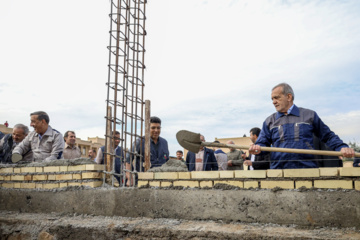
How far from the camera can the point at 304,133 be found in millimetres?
3279

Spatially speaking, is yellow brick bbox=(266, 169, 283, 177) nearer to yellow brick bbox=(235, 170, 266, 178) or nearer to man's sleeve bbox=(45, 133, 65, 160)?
yellow brick bbox=(235, 170, 266, 178)

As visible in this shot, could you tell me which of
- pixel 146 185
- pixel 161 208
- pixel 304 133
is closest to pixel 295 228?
pixel 304 133

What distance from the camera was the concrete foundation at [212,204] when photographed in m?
2.76

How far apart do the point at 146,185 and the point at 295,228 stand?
5.33 ft

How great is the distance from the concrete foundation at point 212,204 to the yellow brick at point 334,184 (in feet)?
0.18

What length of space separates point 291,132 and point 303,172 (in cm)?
50

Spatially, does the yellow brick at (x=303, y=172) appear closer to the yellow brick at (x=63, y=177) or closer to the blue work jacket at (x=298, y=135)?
the blue work jacket at (x=298, y=135)

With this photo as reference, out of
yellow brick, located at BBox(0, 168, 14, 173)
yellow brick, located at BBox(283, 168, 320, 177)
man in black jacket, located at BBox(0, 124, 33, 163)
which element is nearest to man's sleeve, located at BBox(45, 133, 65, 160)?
yellow brick, located at BBox(0, 168, 14, 173)

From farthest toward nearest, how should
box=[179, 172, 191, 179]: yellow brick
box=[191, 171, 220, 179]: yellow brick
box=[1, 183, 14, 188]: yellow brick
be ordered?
box=[1, 183, 14, 188]: yellow brick < box=[179, 172, 191, 179]: yellow brick < box=[191, 171, 220, 179]: yellow brick

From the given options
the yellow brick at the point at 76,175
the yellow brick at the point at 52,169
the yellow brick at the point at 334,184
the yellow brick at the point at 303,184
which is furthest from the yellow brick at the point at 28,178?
the yellow brick at the point at 334,184

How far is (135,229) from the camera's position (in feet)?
10.7

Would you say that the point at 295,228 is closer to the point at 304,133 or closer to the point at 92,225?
the point at 304,133

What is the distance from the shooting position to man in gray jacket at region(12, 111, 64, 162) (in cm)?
482

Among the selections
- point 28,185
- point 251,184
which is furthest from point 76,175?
point 251,184
